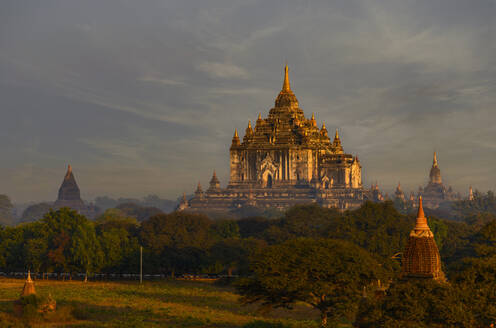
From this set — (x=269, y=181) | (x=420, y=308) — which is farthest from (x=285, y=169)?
(x=420, y=308)

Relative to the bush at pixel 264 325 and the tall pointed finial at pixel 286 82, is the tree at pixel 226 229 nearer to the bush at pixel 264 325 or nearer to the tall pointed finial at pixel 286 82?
the bush at pixel 264 325

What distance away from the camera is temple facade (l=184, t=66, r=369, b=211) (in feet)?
514

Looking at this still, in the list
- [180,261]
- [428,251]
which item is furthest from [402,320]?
[180,261]

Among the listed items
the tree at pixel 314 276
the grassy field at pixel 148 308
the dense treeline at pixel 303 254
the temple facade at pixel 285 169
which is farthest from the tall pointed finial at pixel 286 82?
the tree at pixel 314 276

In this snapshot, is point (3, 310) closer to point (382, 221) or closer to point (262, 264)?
point (262, 264)

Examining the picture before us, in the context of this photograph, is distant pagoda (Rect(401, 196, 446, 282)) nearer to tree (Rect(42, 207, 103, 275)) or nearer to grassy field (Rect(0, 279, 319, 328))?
grassy field (Rect(0, 279, 319, 328))

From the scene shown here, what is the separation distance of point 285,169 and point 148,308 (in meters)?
103

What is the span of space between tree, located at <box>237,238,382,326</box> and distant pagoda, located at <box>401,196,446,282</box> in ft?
16.8

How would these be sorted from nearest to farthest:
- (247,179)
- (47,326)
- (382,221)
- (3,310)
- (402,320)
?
(402,320) < (47,326) < (3,310) < (382,221) < (247,179)

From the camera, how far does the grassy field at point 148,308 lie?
49.8 m

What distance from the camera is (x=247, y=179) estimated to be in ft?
540

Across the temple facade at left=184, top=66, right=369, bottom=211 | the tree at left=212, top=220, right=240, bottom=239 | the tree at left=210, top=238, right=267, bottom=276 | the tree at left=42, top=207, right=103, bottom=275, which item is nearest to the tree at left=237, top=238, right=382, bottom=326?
the tree at left=210, top=238, right=267, bottom=276

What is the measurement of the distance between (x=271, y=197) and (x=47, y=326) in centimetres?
11033

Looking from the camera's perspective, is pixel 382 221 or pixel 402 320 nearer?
pixel 402 320
